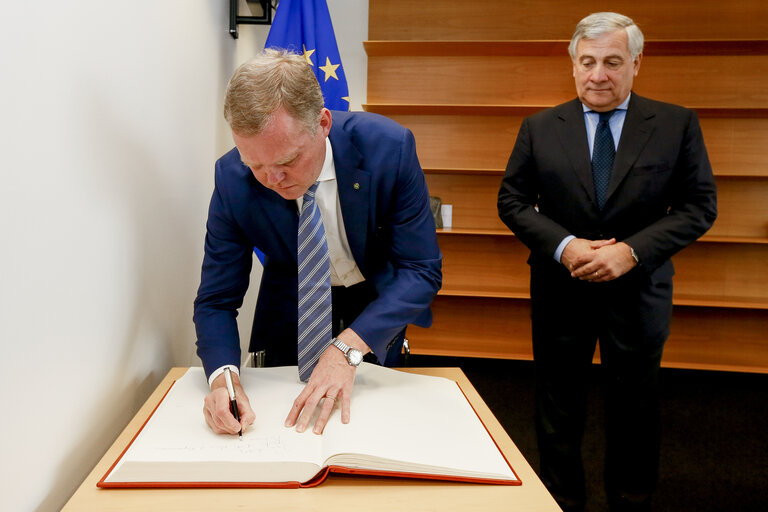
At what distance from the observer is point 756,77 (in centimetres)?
339

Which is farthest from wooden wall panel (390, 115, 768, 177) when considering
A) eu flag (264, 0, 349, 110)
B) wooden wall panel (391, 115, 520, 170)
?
eu flag (264, 0, 349, 110)

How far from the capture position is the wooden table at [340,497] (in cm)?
71

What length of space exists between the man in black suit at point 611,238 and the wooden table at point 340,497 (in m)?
1.02

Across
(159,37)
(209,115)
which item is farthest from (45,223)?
(209,115)

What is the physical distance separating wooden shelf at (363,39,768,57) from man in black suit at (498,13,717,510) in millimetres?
1675

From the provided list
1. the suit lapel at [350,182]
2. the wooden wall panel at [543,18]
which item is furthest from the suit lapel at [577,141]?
the wooden wall panel at [543,18]

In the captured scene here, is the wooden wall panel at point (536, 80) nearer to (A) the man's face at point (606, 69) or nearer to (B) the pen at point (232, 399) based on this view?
(A) the man's face at point (606, 69)

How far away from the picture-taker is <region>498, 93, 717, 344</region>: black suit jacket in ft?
5.54

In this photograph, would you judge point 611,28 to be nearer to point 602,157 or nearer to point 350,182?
point 602,157

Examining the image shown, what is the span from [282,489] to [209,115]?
4.30ft

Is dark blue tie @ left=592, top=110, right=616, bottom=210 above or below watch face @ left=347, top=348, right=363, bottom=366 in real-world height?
above

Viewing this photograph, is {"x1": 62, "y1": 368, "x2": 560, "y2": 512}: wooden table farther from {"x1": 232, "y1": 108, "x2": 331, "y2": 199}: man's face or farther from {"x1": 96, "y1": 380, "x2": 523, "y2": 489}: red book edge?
{"x1": 232, "y1": 108, "x2": 331, "y2": 199}: man's face

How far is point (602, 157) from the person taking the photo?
1749 mm

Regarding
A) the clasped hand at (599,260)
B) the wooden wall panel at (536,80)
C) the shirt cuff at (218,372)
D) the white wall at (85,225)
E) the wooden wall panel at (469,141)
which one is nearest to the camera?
the white wall at (85,225)
